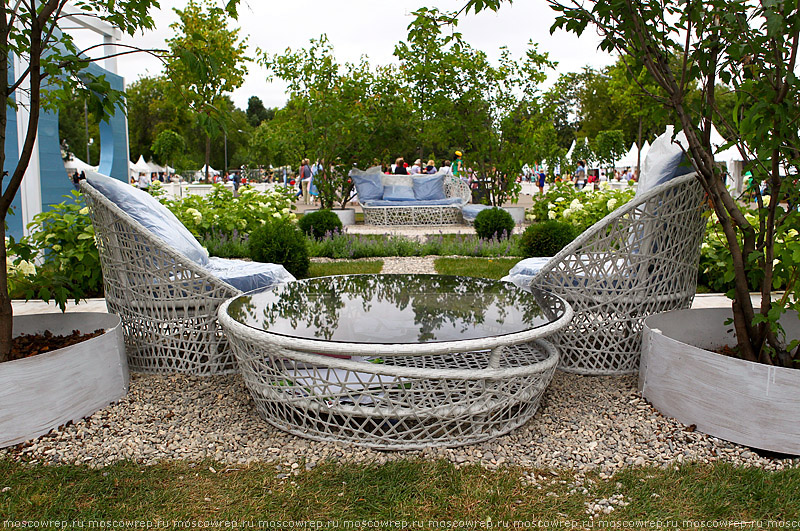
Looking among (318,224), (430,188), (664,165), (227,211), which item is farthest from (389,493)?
(430,188)

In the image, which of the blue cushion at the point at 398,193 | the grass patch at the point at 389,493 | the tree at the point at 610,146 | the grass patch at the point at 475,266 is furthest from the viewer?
the tree at the point at 610,146

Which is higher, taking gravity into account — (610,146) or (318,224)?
(610,146)

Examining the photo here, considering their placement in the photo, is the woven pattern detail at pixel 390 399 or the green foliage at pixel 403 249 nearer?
the woven pattern detail at pixel 390 399

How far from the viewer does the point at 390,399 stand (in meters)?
2.59

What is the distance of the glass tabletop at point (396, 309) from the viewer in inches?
103

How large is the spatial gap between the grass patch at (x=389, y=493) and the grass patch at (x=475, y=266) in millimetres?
4072

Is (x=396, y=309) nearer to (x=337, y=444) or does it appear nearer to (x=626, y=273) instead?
(x=337, y=444)

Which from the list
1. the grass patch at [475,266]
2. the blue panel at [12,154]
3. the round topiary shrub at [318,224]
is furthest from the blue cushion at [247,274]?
the round topiary shrub at [318,224]

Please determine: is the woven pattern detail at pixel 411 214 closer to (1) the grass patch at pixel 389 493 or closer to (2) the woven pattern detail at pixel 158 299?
(2) the woven pattern detail at pixel 158 299

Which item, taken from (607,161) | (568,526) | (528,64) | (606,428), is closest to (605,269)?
(606,428)

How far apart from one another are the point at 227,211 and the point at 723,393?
7.45 meters

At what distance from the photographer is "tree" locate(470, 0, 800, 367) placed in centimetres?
254

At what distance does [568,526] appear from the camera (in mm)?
2043

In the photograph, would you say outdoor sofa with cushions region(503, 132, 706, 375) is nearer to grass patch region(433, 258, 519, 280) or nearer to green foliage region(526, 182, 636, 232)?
grass patch region(433, 258, 519, 280)
